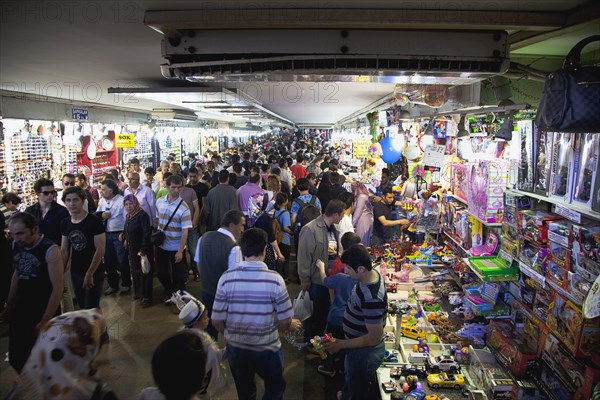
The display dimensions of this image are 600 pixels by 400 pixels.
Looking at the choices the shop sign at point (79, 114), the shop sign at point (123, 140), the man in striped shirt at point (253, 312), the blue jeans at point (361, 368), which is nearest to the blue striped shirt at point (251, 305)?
the man in striped shirt at point (253, 312)

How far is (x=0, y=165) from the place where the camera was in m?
7.89

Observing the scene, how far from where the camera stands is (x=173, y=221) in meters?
5.37

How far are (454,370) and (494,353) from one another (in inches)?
16.7

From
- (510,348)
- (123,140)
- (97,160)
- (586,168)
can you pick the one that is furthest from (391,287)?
(97,160)

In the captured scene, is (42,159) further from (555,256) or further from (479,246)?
(555,256)

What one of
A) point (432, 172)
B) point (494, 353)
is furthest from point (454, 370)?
point (432, 172)

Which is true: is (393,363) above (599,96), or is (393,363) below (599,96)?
below

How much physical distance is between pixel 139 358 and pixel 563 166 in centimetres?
471

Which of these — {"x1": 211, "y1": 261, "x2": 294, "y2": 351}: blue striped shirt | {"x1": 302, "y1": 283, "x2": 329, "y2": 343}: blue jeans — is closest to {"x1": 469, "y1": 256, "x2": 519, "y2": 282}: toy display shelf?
{"x1": 302, "y1": 283, "x2": 329, "y2": 343}: blue jeans

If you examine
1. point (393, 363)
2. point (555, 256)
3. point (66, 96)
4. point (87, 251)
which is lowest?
point (393, 363)

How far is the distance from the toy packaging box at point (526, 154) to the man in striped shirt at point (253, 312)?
7.88ft

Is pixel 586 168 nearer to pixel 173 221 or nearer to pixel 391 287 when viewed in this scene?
pixel 391 287

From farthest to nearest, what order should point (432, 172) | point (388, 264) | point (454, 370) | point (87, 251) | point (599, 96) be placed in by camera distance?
point (432, 172) → point (388, 264) → point (87, 251) → point (454, 370) → point (599, 96)

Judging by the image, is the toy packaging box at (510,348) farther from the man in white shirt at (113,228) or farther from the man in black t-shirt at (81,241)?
the man in white shirt at (113,228)
